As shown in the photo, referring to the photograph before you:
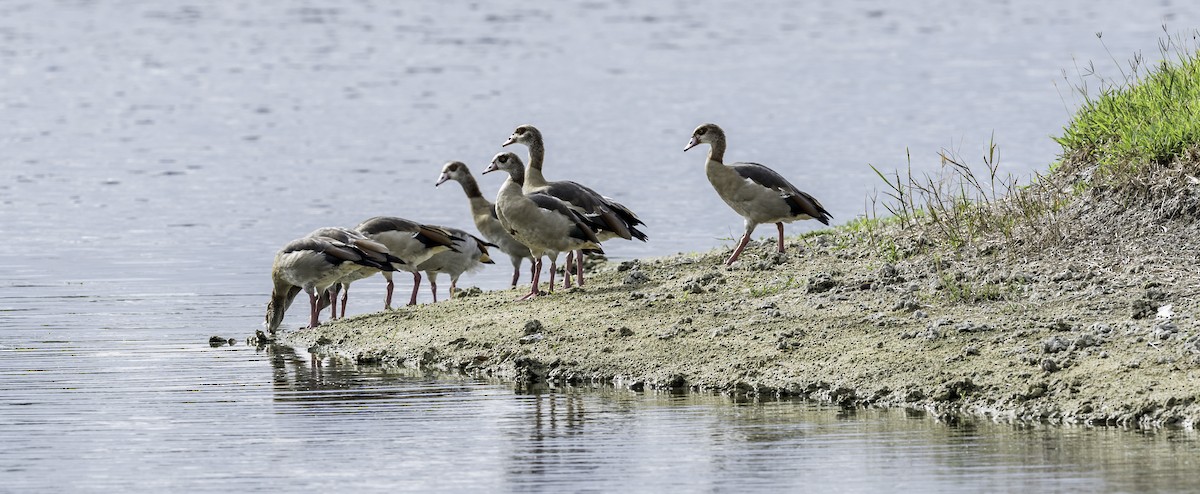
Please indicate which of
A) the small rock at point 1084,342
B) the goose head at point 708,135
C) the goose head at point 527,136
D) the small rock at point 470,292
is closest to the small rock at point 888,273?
the small rock at point 1084,342

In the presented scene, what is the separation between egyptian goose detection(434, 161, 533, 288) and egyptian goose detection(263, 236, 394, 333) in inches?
86.3

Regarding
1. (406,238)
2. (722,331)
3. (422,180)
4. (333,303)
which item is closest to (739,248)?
(722,331)

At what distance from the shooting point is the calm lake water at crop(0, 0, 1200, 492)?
975cm

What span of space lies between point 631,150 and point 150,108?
550 inches

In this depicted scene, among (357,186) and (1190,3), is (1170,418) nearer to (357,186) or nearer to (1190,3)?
(357,186)

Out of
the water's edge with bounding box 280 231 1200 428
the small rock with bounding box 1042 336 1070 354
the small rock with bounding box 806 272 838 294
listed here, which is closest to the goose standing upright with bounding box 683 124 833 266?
the water's edge with bounding box 280 231 1200 428

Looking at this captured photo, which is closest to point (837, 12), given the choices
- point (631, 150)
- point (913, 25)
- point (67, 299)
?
point (913, 25)

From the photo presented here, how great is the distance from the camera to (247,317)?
16.3m

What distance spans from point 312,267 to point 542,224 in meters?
2.00

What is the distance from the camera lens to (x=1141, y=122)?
1369 centimetres

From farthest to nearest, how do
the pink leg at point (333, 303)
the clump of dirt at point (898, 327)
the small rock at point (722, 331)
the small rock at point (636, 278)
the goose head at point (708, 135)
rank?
the goose head at point (708, 135)
the pink leg at point (333, 303)
the small rock at point (636, 278)
the small rock at point (722, 331)
the clump of dirt at point (898, 327)

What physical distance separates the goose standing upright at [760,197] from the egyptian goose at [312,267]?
118 inches

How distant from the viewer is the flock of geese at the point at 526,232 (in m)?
15.4

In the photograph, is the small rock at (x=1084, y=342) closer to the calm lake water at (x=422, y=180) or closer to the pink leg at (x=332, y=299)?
the calm lake water at (x=422, y=180)
